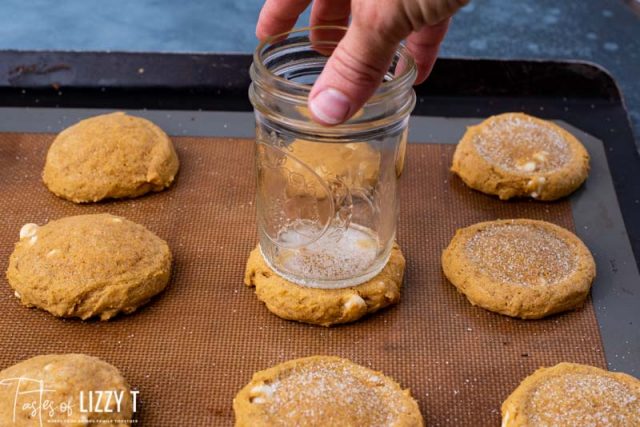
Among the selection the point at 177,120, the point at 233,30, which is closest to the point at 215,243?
the point at 177,120

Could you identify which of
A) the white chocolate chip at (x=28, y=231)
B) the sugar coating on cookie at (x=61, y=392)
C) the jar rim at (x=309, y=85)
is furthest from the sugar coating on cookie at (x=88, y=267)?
the jar rim at (x=309, y=85)

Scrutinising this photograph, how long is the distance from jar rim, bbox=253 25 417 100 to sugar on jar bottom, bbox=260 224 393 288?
435 mm

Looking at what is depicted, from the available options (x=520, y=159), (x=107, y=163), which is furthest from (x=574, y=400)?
(x=107, y=163)

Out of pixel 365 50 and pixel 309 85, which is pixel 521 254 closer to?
pixel 309 85

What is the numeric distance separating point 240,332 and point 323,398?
0.36 m

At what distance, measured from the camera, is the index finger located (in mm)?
1931

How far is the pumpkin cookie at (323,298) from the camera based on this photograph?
1955mm

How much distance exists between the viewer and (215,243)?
2.24m

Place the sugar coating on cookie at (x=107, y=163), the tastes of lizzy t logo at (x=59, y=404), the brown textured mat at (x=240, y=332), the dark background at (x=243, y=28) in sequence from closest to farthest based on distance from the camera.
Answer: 1. the tastes of lizzy t logo at (x=59, y=404)
2. the brown textured mat at (x=240, y=332)
3. the sugar coating on cookie at (x=107, y=163)
4. the dark background at (x=243, y=28)

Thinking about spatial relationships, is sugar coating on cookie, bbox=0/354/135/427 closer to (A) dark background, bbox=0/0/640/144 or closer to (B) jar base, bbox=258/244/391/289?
(B) jar base, bbox=258/244/391/289

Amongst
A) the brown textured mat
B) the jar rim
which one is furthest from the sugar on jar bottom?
the jar rim

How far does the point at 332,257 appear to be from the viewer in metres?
2.01

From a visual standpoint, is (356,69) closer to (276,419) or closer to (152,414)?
(276,419)

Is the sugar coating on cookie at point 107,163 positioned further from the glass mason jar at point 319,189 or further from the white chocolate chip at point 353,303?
the white chocolate chip at point 353,303
